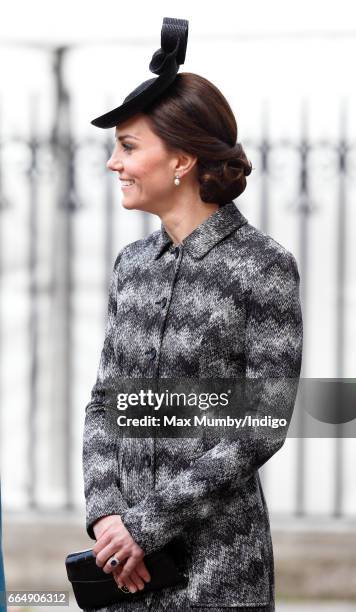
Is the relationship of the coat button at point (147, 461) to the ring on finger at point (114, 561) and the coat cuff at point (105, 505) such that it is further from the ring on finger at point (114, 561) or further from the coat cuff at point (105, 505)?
the ring on finger at point (114, 561)

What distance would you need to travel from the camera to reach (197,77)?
2303 millimetres

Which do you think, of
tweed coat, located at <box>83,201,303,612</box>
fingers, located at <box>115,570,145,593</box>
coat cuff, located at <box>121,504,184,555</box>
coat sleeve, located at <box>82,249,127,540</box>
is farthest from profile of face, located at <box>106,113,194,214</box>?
fingers, located at <box>115,570,145,593</box>

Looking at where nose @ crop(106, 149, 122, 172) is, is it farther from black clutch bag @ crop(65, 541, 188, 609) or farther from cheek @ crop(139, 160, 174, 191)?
black clutch bag @ crop(65, 541, 188, 609)

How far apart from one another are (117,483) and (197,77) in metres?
0.82

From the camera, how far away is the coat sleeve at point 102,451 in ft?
7.52

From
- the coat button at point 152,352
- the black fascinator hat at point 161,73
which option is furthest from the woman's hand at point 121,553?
the black fascinator hat at point 161,73

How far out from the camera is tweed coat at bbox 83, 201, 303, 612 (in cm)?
220

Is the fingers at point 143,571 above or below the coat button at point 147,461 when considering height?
below

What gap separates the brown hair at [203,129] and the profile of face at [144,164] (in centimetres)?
2

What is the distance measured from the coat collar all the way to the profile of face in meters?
0.09

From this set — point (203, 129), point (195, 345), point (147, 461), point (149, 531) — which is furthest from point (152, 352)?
point (203, 129)

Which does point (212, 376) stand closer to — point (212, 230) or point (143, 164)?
point (212, 230)

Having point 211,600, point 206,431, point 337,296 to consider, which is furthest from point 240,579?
point 337,296

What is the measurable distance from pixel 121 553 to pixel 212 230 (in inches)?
25.6
